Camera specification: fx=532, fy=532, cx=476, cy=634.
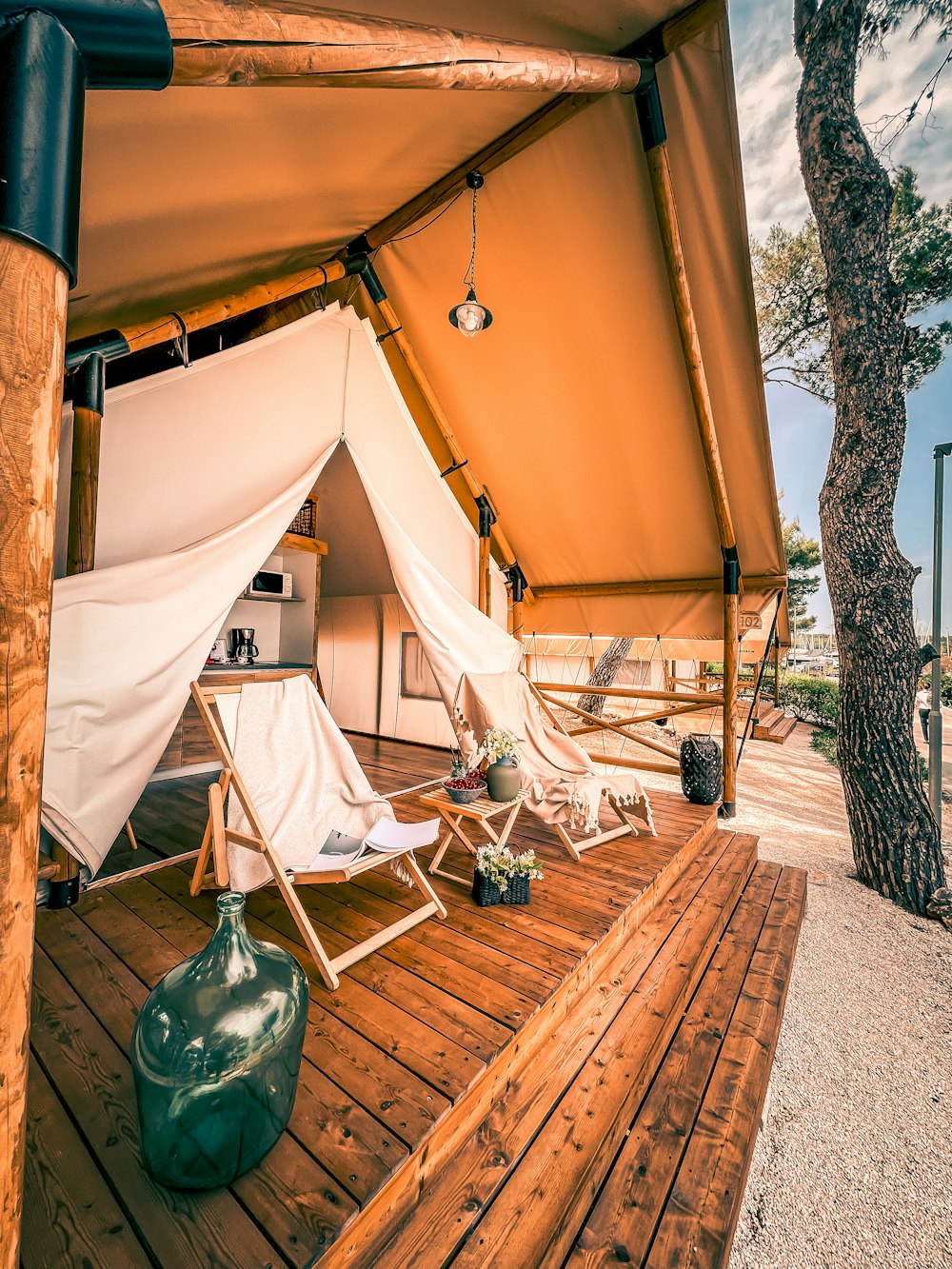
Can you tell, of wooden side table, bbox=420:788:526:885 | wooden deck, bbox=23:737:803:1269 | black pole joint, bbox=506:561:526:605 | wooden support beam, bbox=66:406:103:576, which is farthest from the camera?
black pole joint, bbox=506:561:526:605

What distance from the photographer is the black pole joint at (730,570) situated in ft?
14.2

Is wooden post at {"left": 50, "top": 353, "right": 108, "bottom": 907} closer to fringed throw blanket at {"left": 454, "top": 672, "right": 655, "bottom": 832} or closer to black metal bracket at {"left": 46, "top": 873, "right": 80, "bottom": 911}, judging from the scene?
black metal bracket at {"left": 46, "top": 873, "right": 80, "bottom": 911}

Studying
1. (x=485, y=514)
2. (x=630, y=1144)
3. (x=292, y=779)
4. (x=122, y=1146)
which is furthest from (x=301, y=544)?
(x=630, y=1144)

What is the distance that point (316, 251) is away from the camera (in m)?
3.46

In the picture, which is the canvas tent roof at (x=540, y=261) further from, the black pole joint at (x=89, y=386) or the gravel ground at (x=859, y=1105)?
the gravel ground at (x=859, y=1105)

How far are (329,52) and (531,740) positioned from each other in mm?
3473

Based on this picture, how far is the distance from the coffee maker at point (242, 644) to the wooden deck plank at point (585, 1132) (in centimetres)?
422

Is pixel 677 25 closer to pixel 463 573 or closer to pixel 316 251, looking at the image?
pixel 316 251

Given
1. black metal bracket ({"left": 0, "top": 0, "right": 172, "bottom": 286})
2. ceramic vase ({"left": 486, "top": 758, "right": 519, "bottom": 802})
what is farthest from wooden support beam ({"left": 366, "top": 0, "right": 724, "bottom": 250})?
ceramic vase ({"left": 486, "top": 758, "right": 519, "bottom": 802})

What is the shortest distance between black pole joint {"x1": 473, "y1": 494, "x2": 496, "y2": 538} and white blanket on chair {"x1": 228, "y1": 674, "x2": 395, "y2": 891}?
290cm

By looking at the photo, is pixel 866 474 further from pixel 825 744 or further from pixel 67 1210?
pixel 825 744

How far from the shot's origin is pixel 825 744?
9.23m

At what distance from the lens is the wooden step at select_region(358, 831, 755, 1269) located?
1199 mm

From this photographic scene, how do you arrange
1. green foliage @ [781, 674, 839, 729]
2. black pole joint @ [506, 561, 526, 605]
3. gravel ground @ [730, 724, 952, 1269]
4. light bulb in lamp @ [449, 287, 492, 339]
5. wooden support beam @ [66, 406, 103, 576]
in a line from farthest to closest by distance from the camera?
green foliage @ [781, 674, 839, 729]
black pole joint @ [506, 561, 526, 605]
light bulb in lamp @ [449, 287, 492, 339]
wooden support beam @ [66, 406, 103, 576]
gravel ground @ [730, 724, 952, 1269]
